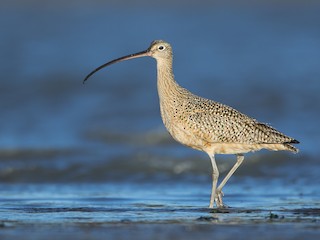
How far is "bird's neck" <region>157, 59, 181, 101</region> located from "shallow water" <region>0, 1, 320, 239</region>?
1323 mm

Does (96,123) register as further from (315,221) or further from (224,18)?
(224,18)

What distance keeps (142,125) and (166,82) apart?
23.3ft

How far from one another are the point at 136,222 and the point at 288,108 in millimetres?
10500

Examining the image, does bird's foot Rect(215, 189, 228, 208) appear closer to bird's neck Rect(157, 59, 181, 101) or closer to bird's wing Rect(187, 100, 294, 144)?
bird's wing Rect(187, 100, 294, 144)

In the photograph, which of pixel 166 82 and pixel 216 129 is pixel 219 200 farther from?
pixel 166 82

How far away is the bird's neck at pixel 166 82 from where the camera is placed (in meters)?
12.2

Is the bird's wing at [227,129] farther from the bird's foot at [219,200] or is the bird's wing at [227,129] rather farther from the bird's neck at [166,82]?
the bird's foot at [219,200]

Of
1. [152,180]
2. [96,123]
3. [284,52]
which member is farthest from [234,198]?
[284,52]

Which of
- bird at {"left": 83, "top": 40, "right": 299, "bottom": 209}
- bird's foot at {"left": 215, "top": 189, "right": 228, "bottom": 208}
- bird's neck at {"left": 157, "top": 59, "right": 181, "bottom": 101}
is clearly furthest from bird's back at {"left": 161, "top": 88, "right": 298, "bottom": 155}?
bird's foot at {"left": 215, "top": 189, "right": 228, "bottom": 208}

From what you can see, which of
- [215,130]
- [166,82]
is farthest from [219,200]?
[166,82]

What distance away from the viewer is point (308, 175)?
1440 centimetres

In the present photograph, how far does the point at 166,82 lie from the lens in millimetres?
12336

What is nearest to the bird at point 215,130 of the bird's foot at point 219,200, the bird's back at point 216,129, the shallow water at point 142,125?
the bird's back at point 216,129

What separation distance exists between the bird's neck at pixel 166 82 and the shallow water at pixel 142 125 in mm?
1323
